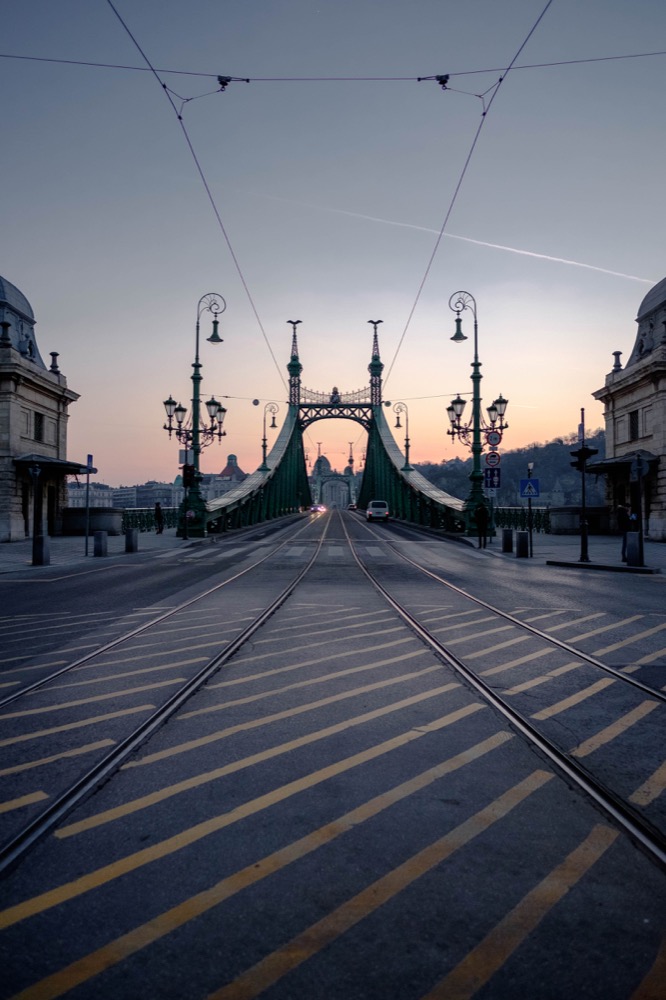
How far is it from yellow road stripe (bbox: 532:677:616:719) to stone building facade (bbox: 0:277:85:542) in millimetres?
22956

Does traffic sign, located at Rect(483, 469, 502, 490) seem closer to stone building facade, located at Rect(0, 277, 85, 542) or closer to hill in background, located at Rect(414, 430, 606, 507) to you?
stone building facade, located at Rect(0, 277, 85, 542)

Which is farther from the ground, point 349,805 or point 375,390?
point 375,390

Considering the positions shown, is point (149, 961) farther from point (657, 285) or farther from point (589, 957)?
point (657, 285)

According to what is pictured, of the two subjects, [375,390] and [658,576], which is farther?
[375,390]

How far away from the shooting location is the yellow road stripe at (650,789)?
326cm

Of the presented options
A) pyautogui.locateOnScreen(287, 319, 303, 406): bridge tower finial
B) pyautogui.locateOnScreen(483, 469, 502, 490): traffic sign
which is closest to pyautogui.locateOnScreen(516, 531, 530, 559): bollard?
pyautogui.locateOnScreen(483, 469, 502, 490): traffic sign

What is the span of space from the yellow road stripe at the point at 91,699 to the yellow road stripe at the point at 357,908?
10.3 feet

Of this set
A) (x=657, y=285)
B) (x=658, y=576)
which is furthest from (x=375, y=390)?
(x=658, y=576)

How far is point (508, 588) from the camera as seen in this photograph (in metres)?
12.2

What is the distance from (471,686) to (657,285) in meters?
32.0

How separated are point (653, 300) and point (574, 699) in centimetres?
3110

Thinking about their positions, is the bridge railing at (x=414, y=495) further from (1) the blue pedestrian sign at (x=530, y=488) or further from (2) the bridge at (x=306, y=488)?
(1) the blue pedestrian sign at (x=530, y=488)

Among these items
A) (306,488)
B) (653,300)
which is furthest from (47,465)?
(306,488)

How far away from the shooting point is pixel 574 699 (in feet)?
16.5
